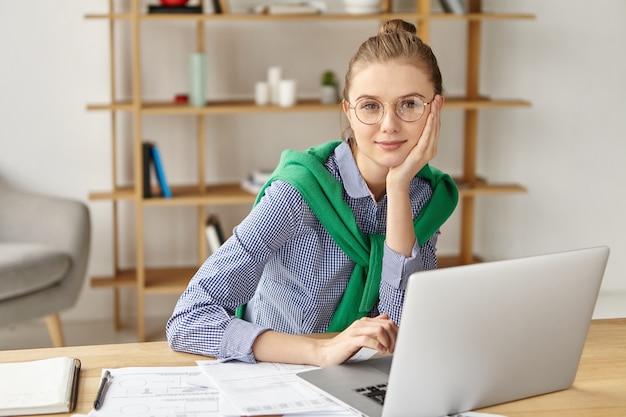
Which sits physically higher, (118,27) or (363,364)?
(118,27)

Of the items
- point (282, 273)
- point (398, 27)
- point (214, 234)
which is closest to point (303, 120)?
point (214, 234)

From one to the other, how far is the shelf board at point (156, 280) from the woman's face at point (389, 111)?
223 cm

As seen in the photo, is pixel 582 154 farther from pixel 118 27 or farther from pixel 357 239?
pixel 357 239

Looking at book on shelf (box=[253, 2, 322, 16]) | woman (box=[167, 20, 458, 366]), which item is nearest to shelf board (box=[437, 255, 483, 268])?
book on shelf (box=[253, 2, 322, 16])

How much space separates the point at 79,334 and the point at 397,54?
8.83 feet

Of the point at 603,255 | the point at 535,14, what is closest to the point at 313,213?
the point at 603,255

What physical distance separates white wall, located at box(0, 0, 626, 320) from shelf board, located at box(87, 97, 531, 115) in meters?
0.19

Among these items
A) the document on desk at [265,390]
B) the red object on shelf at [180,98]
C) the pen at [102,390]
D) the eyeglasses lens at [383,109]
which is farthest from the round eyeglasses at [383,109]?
the red object on shelf at [180,98]

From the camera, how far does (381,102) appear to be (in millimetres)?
1657

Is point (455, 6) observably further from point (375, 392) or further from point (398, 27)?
point (375, 392)

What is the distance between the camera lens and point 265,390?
4.27ft

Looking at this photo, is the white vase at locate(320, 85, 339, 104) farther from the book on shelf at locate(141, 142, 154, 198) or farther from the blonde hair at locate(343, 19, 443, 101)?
the blonde hair at locate(343, 19, 443, 101)

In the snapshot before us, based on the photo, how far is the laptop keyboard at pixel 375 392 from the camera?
1.27 metres

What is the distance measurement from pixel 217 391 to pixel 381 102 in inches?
25.2
